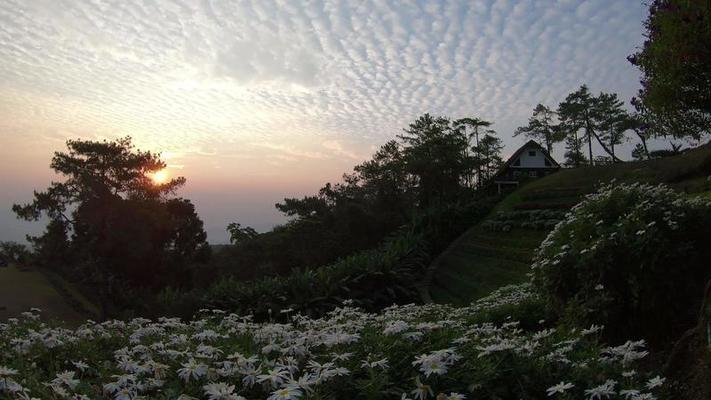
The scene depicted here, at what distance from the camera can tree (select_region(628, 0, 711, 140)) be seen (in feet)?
24.6

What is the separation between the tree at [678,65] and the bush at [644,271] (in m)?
3.47

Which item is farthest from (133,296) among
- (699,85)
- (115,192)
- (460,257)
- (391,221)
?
(699,85)

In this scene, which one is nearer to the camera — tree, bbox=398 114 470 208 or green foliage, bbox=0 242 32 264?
green foliage, bbox=0 242 32 264

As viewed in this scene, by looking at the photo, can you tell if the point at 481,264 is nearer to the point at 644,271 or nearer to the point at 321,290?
the point at 321,290

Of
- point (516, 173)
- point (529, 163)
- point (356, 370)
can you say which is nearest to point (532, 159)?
point (529, 163)

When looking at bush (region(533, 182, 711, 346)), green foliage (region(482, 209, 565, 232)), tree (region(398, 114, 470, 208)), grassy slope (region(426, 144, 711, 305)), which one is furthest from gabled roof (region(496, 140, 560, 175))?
bush (region(533, 182, 711, 346))

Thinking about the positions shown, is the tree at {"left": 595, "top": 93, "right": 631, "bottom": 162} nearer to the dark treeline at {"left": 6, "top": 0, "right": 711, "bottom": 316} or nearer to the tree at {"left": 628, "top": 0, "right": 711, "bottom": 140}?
the dark treeline at {"left": 6, "top": 0, "right": 711, "bottom": 316}

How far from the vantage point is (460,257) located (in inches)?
814

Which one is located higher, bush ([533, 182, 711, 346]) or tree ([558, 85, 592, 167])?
tree ([558, 85, 592, 167])

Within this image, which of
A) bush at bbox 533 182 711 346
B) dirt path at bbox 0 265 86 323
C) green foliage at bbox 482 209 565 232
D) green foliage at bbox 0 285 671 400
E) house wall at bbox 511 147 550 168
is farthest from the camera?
house wall at bbox 511 147 550 168

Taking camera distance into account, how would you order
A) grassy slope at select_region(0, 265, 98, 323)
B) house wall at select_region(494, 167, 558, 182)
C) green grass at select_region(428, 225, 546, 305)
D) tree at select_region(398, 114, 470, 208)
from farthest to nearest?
house wall at select_region(494, 167, 558, 182)
tree at select_region(398, 114, 470, 208)
grassy slope at select_region(0, 265, 98, 323)
green grass at select_region(428, 225, 546, 305)

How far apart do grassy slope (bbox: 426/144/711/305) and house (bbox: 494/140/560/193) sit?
46.8 ft

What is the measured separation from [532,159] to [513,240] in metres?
26.0

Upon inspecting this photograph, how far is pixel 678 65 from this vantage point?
8.23 meters
